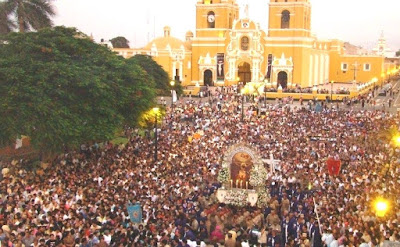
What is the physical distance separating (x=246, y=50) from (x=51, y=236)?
45.7 m

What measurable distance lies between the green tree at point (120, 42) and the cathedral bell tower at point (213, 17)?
107ft

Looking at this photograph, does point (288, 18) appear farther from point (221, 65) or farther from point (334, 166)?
point (334, 166)

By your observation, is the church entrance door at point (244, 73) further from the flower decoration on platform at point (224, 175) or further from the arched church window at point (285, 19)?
the flower decoration on platform at point (224, 175)

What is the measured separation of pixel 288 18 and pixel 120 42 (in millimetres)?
42166

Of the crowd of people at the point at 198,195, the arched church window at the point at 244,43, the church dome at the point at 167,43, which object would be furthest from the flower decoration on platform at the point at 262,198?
the church dome at the point at 167,43

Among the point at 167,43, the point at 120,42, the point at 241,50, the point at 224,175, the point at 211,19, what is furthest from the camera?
the point at 120,42

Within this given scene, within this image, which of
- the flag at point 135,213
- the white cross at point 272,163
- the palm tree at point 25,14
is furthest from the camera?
the palm tree at point 25,14

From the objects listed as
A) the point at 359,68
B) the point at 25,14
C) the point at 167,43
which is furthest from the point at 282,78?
the point at 25,14

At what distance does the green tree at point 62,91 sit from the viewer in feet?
62.2

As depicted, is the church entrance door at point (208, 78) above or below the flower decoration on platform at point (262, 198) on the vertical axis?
above

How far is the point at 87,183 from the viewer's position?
1723 cm

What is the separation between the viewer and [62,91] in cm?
1986

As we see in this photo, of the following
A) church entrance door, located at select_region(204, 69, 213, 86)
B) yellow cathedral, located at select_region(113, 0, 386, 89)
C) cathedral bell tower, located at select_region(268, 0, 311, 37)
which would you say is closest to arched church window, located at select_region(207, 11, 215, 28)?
yellow cathedral, located at select_region(113, 0, 386, 89)

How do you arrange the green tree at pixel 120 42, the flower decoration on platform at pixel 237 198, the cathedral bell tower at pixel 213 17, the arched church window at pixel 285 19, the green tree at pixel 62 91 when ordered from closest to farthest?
the flower decoration on platform at pixel 237 198 → the green tree at pixel 62 91 → the arched church window at pixel 285 19 → the cathedral bell tower at pixel 213 17 → the green tree at pixel 120 42
